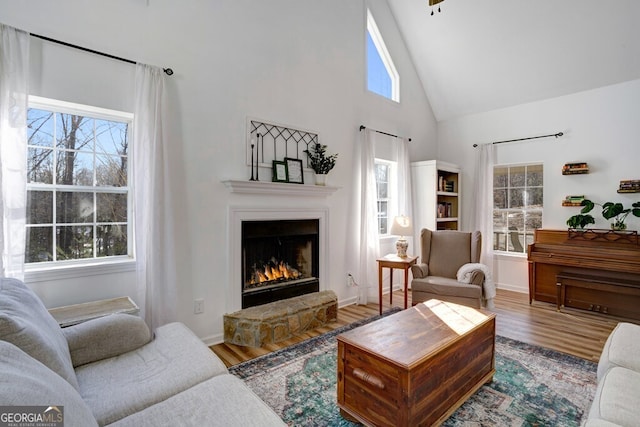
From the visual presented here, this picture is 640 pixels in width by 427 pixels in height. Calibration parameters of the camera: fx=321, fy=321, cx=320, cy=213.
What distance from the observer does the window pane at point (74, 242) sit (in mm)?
2365

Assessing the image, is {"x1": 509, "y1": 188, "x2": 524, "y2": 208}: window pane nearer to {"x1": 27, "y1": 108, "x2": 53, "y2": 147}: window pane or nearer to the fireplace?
the fireplace

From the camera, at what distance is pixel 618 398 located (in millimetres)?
1352

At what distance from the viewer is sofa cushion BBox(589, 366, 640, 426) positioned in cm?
125

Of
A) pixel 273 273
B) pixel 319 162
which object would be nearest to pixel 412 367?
pixel 273 273

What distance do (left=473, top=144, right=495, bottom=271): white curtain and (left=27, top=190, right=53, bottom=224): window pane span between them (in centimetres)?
519

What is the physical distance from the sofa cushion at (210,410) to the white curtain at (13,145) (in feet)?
4.99

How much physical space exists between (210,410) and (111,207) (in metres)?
2.00

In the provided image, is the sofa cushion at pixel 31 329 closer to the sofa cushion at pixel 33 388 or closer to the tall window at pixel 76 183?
the sofa cushion at pixel 33 388

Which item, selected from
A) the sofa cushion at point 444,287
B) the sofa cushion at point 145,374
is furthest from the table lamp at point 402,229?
the sofa cushion at point 145,374

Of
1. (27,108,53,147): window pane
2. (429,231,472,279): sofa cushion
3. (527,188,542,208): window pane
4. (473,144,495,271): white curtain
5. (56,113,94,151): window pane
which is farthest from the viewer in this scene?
(473,144,495,271): white curtain

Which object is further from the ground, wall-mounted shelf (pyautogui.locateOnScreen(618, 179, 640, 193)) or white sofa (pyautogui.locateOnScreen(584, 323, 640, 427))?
wall-mounted shelf (pyautogui.locateOnScreen(618, 179, 640, 193))

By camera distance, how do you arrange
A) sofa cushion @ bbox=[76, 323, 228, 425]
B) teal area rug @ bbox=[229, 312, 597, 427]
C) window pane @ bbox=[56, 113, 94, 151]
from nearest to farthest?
sofa cushion @ bbox=[76, 323, 228, 425]
teal area rug @ bbox=[229, 312, 597, 427]
window pane @ bbox=[56, 113, 94, 151]

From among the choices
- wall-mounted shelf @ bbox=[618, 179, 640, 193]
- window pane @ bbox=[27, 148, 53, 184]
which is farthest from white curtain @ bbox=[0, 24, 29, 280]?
wall-mounted shelf @ bbox=[618, 179, 640, 193]

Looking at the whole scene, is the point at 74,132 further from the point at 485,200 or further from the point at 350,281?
the point at 485,200
